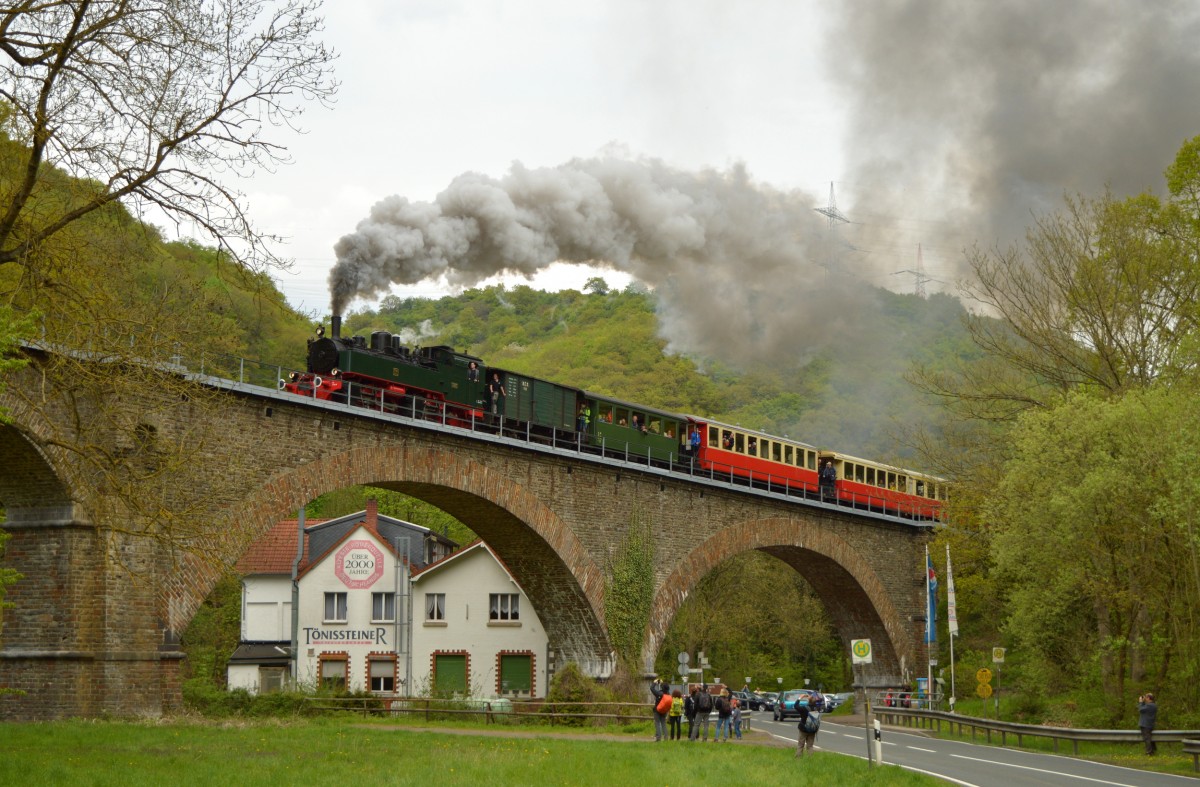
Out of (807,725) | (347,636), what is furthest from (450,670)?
(807,725)

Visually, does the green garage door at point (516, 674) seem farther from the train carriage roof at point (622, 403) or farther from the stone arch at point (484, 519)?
the train carriage roof at point (622, 403)

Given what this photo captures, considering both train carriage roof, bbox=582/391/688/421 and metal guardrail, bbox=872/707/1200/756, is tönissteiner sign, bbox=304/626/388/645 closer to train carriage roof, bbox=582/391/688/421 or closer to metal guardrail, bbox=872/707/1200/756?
train carriage roof, bbox=582/391/688/421

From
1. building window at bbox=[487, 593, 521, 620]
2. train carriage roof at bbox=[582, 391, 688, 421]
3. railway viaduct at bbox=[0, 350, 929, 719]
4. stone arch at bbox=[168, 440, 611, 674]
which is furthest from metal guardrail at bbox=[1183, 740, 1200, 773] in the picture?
building window at bbox=[487, 593, 521, 620]

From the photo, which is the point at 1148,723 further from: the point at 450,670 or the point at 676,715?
the point at 450,670

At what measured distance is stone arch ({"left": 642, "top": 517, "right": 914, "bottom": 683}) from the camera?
3944 centimetres

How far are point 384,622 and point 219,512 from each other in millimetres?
23875

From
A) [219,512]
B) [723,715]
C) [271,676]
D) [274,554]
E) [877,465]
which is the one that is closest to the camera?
[219,512]

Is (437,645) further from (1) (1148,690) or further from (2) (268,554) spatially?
(1) (1148,690)

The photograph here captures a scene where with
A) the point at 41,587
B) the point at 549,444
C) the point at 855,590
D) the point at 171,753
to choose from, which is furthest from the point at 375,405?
the point at 855,590

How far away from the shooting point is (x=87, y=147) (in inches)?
578

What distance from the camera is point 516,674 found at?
4831 cm

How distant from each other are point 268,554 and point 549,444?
19288 mm

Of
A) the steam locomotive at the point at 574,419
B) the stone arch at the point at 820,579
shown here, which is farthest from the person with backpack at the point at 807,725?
the stone arch at the point at 820,579

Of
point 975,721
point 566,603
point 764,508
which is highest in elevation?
point 764,508
